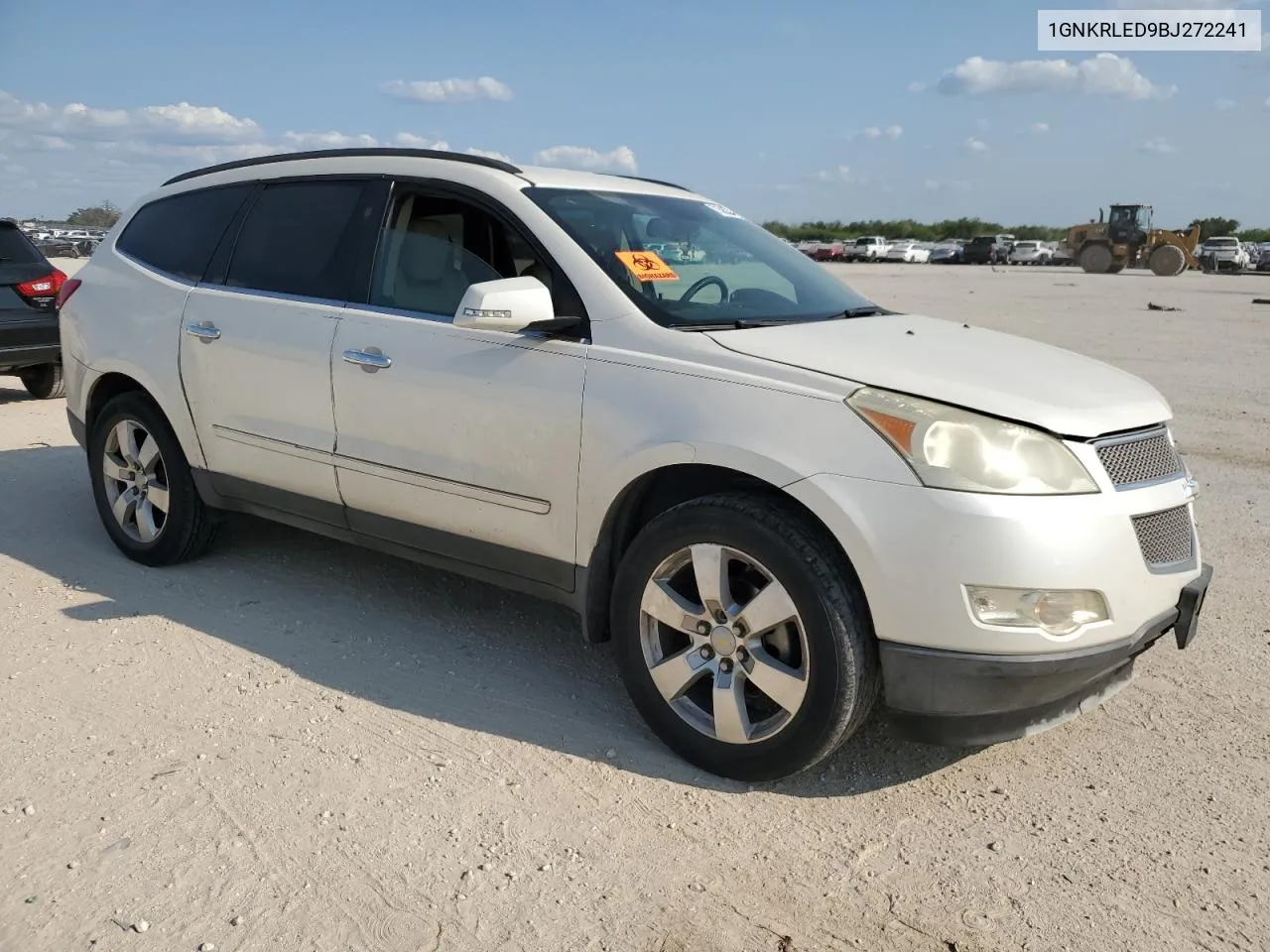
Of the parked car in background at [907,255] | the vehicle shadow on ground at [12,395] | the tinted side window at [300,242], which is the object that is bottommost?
the vehicle shadow on ground at [12,395]

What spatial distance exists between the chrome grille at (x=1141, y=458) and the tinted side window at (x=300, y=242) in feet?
9.07

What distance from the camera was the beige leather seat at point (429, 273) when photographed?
3897mm

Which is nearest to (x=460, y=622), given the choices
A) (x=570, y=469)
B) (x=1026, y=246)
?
(x=570, y=469)

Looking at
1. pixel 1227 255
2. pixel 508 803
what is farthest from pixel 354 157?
pixel 1227 255

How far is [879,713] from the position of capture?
12.2 feet

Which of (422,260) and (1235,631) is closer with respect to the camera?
(422,260)

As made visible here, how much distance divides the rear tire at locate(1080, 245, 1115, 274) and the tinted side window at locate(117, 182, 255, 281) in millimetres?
41766

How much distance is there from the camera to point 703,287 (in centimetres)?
375

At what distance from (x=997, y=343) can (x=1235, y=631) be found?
5.49 feet

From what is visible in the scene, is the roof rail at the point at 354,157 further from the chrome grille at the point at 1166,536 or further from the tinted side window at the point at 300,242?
the chrome grille at the point at 1166,536

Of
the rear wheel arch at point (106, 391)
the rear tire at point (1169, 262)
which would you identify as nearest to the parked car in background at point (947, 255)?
the rear tire at point (1169, 262)

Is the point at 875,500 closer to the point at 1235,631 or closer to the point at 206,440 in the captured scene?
the point at 1235,631

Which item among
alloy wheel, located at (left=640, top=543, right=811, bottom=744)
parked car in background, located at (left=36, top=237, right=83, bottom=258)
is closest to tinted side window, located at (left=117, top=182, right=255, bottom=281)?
alloy wheel, located at (left=640, top=543, right=811, bottom=744)

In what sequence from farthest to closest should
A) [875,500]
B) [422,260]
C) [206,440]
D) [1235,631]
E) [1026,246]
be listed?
[1026,246] → [206,440] → [1235,631] → [422,260] → [875,500]
